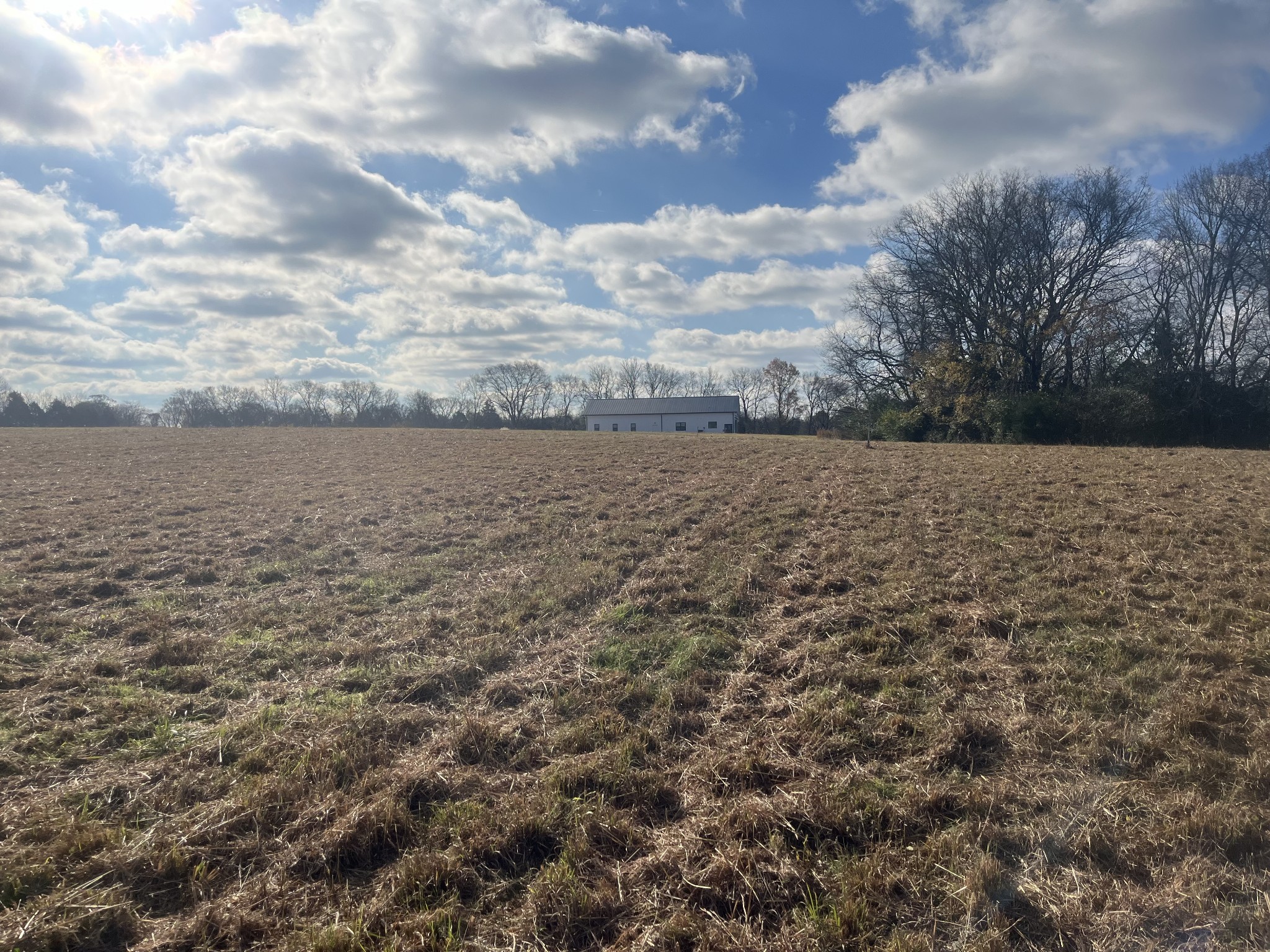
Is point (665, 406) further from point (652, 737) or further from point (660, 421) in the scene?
point (652, 737)

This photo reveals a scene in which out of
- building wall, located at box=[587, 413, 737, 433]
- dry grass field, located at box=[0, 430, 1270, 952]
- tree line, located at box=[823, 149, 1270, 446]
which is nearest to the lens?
dry grass field, located at box=[0, 430, 1270, 952]

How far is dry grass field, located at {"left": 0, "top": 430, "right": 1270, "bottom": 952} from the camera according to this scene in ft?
10.5

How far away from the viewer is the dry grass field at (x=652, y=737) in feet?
10.5

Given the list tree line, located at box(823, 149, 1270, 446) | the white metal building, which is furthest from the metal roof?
tree line, located at box(823, 149, 1270, 446)

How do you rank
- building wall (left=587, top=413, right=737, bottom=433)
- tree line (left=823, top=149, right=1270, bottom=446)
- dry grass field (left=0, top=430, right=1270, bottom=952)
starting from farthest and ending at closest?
building wall (left=587, top=413, right=737, bottom=433)
tree line (left=823, top=149, right=1270, bottom=446)
dry grass field (left=0, top=430, right=1270, bottom=952)

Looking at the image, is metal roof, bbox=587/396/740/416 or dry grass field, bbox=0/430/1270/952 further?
metal roof, bbox=587/396/740/416

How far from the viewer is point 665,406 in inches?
3440

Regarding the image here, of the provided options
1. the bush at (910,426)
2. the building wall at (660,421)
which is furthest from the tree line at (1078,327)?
the building wall at (660,421)

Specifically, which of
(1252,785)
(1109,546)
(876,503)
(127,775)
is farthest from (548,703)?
(876,503)

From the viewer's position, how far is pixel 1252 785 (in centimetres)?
390

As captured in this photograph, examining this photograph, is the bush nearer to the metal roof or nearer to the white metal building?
the white metal building

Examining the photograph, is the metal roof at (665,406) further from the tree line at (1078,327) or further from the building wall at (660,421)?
the tree line at (1078,327)

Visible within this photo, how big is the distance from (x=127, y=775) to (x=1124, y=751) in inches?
259

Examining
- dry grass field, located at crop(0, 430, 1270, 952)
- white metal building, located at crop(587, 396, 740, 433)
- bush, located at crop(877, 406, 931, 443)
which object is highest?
white metal building, located at crop(587, 396, 740, 433)
